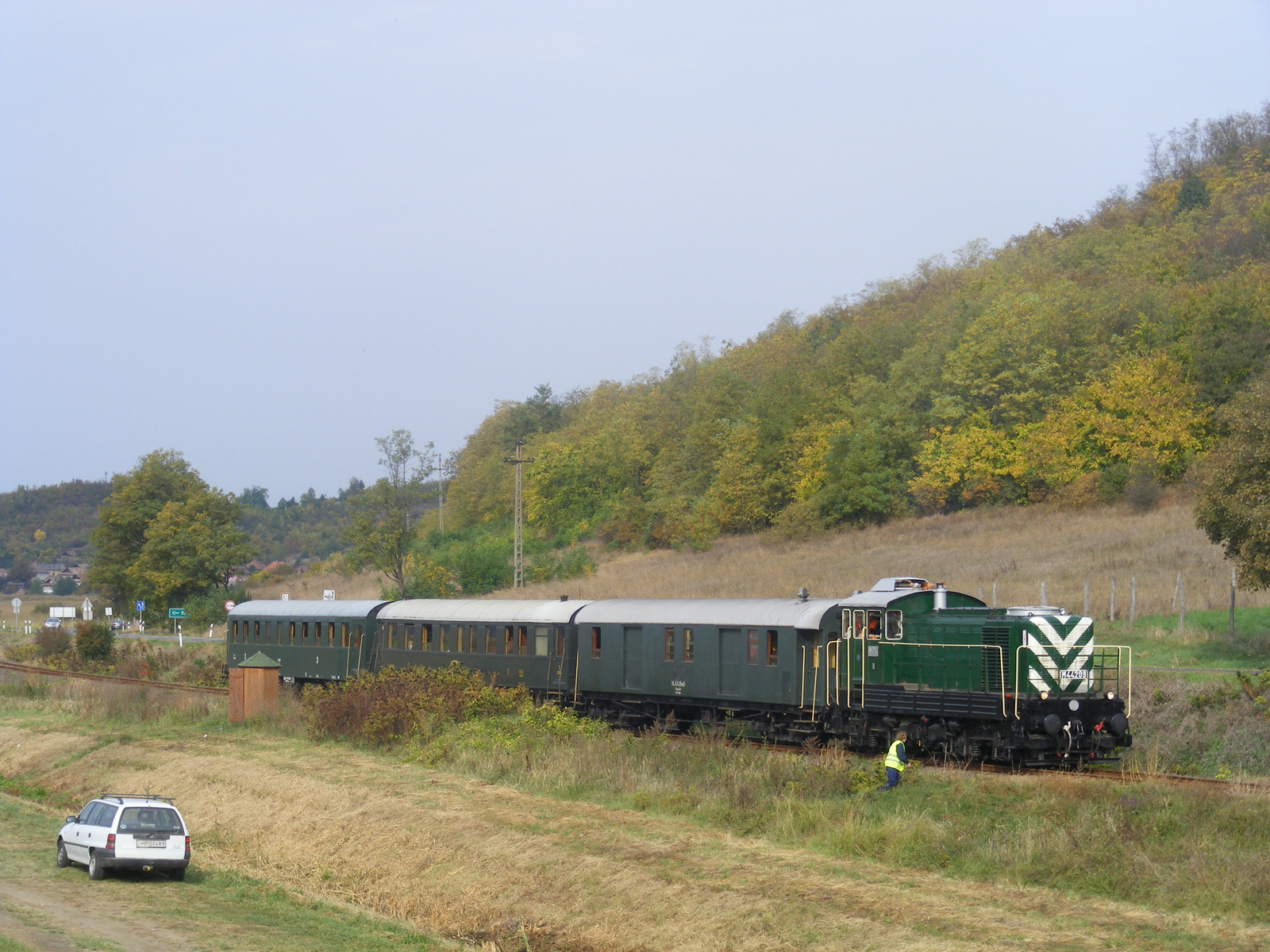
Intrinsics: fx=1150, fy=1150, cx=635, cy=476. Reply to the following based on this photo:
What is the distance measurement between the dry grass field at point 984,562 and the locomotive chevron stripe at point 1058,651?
17.2 m

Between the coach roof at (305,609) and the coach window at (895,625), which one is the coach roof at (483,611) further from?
the coach window at (895,625)

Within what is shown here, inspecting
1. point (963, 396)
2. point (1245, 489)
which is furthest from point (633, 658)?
point (963, 396)

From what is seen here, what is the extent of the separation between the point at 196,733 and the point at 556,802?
1661 centimetres

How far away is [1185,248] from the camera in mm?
95188

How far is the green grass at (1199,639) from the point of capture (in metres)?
29.0

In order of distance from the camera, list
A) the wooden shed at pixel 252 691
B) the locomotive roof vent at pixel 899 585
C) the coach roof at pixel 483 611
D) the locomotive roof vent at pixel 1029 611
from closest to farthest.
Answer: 1. the locomotive roof vent at pixel 1029 611
2. the locomotive roof vent at pixel 899 585
3. the coach roof at pixel 483 611
4. the wooden shed at pixel 252 691

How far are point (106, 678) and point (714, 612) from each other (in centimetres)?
3135

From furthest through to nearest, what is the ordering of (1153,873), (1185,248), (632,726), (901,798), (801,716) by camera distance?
(1185,248) → (632,726) → (801,716) → (901,798) → (1153,873)

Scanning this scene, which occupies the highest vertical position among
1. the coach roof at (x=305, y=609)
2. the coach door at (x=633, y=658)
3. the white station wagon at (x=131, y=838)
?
the coach roof at (x=305, y=609)

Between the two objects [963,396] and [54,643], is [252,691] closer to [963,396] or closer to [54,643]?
[54,643]

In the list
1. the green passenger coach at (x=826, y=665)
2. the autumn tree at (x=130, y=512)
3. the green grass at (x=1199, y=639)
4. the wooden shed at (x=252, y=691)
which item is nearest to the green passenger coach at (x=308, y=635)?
the green passenger coach at (x=826, y=665)

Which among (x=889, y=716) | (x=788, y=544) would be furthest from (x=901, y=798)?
(x=788, y=544)

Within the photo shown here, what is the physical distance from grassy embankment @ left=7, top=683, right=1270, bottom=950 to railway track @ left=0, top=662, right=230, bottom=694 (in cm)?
1414

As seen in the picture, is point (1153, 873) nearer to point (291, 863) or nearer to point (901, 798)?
point (901, 798)
